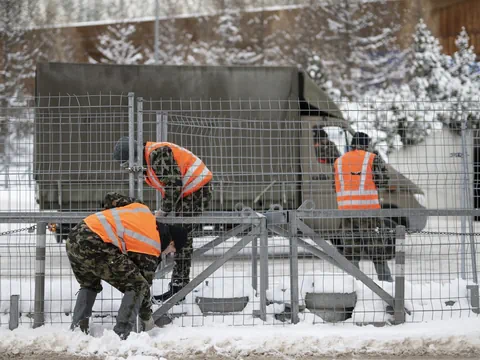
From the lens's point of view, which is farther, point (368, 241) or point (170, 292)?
point (368, 241)

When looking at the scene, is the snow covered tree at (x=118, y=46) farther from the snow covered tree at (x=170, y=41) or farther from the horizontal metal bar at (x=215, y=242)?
the horizontal metal bar at (x=215, y=242)

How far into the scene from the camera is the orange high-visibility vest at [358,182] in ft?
26.8

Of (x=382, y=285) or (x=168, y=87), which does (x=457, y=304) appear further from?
(x=168, y=87)

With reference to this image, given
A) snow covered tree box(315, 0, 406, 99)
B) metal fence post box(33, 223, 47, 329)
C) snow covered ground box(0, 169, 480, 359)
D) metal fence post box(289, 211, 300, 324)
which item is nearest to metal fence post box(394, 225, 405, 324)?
snow covered ground box(0, 169, 480, 359)

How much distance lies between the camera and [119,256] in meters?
5.82

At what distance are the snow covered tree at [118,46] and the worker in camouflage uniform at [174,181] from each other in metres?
28.3

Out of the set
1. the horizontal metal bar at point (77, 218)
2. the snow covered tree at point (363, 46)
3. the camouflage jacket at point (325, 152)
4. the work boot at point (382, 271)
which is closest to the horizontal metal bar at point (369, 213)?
the horizontal metal bar at point (77, 218)

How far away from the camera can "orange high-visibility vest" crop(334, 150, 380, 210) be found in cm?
816

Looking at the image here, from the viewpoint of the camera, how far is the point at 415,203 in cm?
1180

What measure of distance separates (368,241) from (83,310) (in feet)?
10.3

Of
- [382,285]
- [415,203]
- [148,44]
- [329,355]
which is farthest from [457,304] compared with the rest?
[148,44]

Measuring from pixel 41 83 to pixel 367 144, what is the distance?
523 cm

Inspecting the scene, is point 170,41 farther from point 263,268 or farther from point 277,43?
point 263,268

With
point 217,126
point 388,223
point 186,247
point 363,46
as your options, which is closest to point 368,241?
point 186,247
